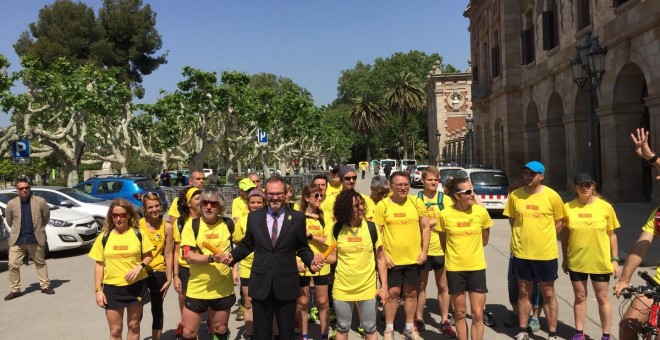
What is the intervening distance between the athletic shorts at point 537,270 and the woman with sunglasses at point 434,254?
85 cm

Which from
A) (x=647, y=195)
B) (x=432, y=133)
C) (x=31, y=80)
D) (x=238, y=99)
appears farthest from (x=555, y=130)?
(x=432, y=133)

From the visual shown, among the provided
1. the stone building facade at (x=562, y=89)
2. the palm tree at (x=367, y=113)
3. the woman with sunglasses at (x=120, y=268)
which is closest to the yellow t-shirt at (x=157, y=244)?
the woman with sunglasses at (x=120, y=268)

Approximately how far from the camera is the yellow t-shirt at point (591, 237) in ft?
17.6

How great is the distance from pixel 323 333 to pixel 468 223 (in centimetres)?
177

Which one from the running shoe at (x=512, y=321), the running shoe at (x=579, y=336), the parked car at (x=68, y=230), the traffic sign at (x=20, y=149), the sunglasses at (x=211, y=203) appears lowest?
the running shoe at (x=512, y=321)

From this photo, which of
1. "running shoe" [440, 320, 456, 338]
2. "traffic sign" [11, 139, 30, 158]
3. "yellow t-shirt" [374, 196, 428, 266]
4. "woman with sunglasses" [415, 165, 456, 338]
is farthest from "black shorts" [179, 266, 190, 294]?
"traffic sign" [11, 139, 30, 158]

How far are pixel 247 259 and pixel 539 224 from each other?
2962mm

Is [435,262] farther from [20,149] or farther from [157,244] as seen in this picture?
[20,149]

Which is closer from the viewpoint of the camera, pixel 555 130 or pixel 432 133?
pixel 555 130

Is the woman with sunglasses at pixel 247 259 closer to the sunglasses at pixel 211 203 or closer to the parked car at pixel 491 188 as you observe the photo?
the sunglasses at pixel 211 203

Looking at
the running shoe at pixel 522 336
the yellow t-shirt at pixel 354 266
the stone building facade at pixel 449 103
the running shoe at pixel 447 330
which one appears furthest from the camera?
the stone building facade at pixel 449 103

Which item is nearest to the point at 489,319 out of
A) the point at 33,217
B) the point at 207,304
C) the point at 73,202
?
the point at 207,304

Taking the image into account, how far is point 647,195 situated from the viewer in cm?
1805

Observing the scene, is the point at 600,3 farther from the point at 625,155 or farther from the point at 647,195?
the point at 647,195
